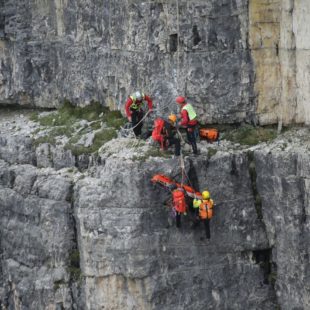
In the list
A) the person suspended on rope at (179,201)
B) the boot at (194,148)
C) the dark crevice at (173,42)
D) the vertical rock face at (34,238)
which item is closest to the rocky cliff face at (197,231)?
the boot at (194,148)

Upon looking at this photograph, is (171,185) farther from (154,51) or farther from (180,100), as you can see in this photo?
(154,51)

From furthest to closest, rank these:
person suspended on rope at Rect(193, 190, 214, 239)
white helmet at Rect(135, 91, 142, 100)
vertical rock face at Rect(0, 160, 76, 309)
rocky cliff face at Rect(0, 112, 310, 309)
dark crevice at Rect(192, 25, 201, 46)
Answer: vertical rock face at Rect(0, 160, 76, 309) < white helmet at Rect(135, 91, 142, 100) < dark crevice at Rect(192, 25, 201, 46) < rocky cliff face at Rect(0, 112, 310, 309) < person suspended on rope at Rect(193, 190, 214, 239)

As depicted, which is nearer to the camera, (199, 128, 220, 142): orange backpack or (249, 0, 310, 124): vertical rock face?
(249, 0, 310, 124): vertical rock face

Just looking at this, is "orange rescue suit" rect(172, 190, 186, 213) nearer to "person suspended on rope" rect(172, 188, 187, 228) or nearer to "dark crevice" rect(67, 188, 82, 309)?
"person suspended on rope" rect(172, 188, 187, 228)

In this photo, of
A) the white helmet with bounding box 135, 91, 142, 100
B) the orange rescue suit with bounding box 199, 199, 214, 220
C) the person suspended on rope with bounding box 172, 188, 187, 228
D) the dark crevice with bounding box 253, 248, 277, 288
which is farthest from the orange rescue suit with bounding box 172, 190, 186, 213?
the white helmet with bounding box 135, 91, 142, 100

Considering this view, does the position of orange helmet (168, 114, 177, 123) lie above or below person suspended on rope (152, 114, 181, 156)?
above

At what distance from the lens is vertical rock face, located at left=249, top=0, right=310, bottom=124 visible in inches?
1153

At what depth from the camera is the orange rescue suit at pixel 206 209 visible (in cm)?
2936

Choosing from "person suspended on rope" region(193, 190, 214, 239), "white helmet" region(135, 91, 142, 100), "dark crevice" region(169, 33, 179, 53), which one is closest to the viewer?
"person suspended on rope" region(193, 190, 214, 239)

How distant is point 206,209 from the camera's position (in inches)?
1157

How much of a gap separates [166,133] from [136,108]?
1.44 meters

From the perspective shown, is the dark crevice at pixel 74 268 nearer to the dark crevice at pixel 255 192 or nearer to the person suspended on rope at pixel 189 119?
the person suspended on rope at pixel 189 119

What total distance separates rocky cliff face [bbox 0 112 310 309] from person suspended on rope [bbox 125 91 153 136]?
59 centimetres

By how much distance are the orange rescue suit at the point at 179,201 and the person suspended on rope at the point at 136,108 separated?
281 cm
